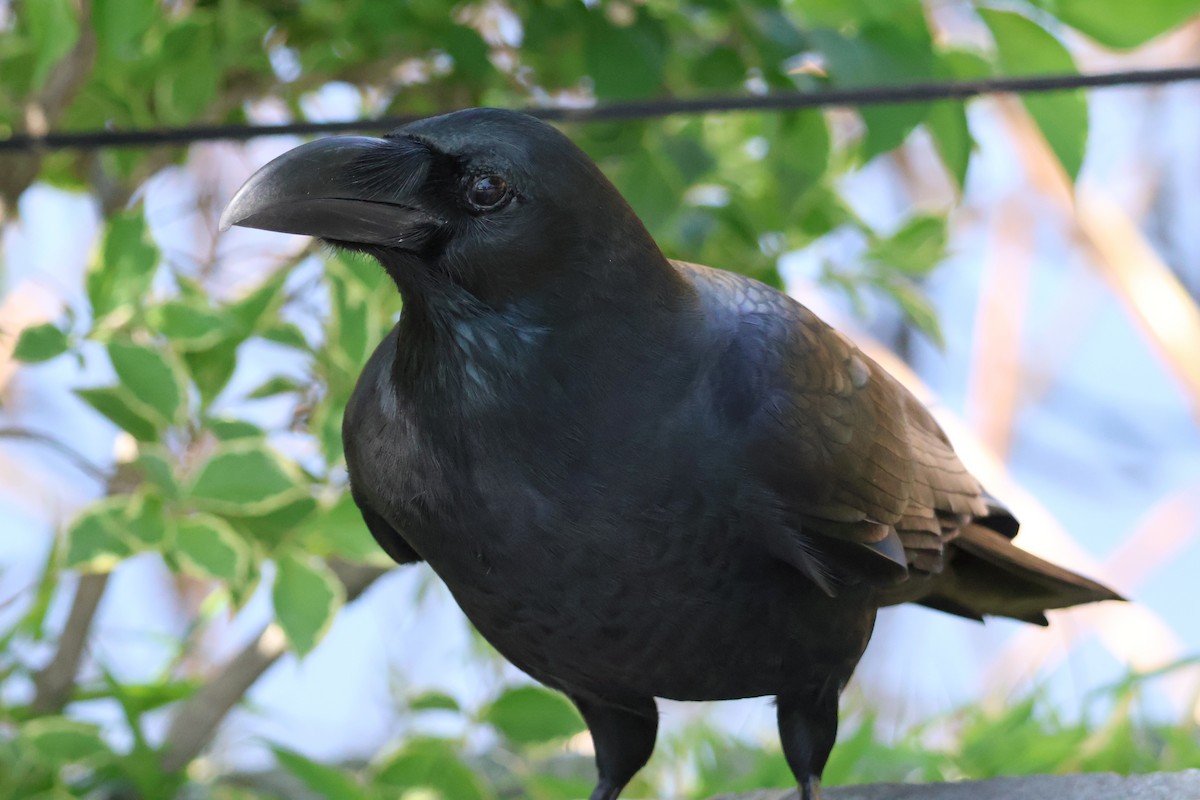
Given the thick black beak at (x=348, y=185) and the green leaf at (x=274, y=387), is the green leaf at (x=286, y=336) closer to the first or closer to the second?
the green leaf at (x=274, y=387)

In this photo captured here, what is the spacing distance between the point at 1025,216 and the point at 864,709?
255 cm

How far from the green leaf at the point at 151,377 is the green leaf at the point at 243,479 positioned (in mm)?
116

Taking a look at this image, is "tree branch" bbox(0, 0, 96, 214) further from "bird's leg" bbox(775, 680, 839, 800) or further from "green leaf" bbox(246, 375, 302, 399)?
"bird's leg" bbox(775, 680, 839, 800)

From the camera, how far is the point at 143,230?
6.41ft

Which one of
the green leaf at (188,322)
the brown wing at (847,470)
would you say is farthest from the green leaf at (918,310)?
the green leaf at (188,322)

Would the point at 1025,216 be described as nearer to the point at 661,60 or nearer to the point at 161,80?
the point at 661,60

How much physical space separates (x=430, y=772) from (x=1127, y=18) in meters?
1.59

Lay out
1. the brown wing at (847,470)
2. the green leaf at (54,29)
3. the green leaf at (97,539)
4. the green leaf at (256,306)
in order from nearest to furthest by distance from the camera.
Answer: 1. the brown wing at (847,470)
2. the green leaf at (54,29)
3. the green leaf at (97,539)
4. the green leaf at (256,306)

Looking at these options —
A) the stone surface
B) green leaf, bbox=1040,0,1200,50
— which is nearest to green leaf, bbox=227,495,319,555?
the stone surface

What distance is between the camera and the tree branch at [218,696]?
2369 millimetres

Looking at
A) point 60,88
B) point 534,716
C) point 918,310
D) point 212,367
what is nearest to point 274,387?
point 212,367

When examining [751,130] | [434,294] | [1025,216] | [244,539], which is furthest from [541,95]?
[1025,216]

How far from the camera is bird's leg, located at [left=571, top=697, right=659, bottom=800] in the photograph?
5.59 feet

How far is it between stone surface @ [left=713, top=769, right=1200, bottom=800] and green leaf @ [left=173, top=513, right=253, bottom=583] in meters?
0.82
